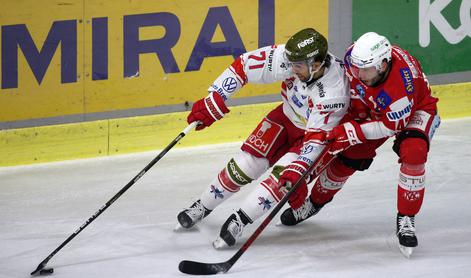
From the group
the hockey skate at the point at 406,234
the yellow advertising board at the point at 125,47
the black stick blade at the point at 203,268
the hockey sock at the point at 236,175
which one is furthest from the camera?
the yellow advertising board at the point at 125,47

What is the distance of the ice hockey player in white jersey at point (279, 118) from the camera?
213 inches

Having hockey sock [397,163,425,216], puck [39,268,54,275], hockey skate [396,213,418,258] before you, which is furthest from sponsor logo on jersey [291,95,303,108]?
puck [39,268,54,275]

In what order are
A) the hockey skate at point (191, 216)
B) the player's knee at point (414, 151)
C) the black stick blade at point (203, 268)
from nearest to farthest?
the black stick blade at point (203, 268), the player's knee at point (414, 151), the hockey skate at point (191, 216)

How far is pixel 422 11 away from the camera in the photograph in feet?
26.9

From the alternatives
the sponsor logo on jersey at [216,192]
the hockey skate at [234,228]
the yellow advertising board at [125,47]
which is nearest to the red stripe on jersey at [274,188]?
the hockey skate at [234,228]

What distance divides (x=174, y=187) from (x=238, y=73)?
51.7 inches

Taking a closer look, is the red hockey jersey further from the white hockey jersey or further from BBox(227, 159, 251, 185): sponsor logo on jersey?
BBox(227, 159, 251, 185): sponsor logo on jersey

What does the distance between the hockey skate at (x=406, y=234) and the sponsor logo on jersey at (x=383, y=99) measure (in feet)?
1.82

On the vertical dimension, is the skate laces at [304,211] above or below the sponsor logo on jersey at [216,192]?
below

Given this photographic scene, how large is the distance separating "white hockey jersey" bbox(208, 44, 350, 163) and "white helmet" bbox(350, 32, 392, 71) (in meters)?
0.20

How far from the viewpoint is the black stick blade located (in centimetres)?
517

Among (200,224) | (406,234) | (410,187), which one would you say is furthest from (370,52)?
(200,224)

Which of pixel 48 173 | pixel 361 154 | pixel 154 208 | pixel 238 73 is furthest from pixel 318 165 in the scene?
pixel 48 173

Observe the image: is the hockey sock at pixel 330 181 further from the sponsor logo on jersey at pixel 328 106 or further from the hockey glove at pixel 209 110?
the hockey glove at pixel 209 110
